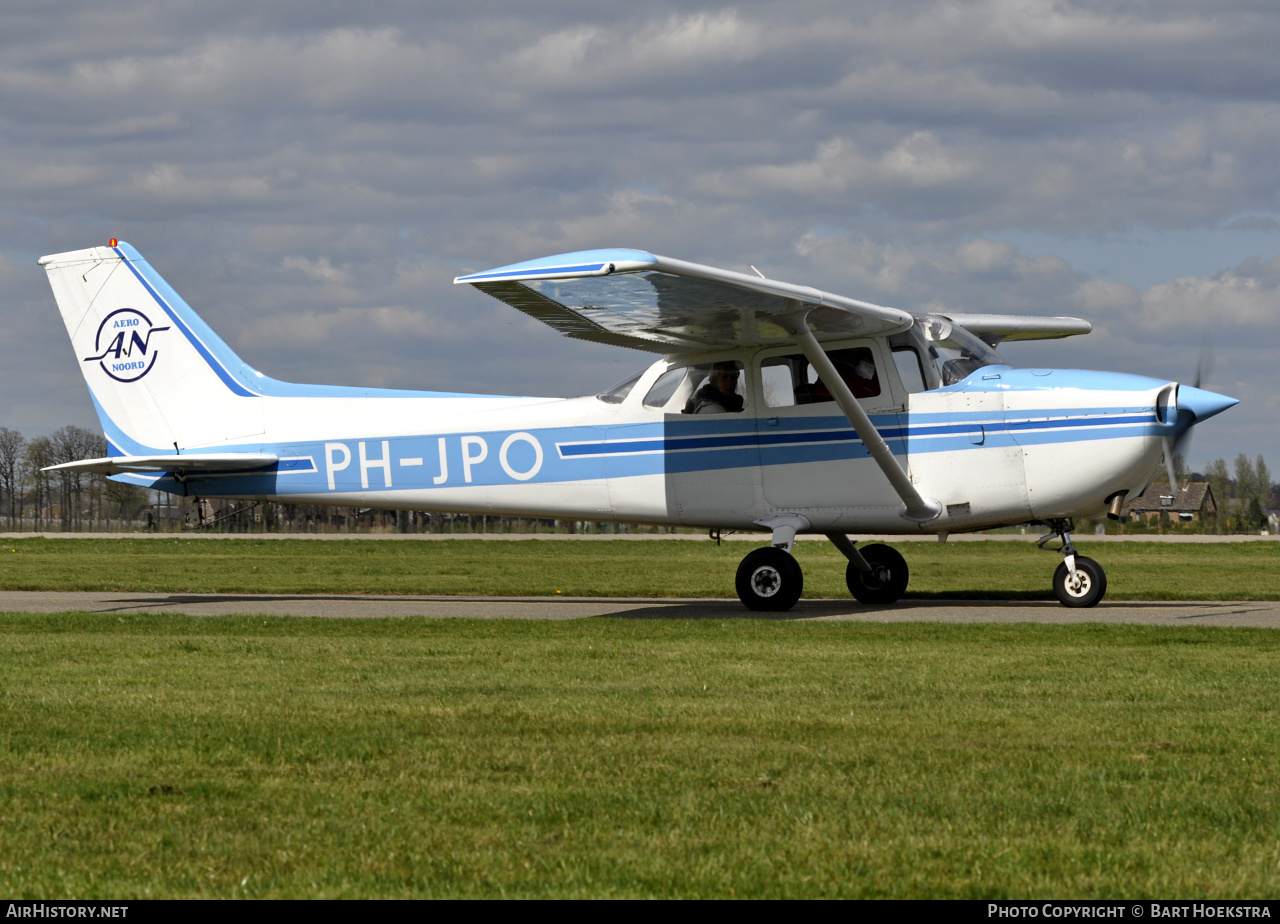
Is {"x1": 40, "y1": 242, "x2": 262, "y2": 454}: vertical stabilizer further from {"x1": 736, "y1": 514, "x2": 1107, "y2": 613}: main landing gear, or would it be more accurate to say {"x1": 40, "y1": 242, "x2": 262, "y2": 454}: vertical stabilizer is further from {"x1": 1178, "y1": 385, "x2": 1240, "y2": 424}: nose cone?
{"x1": 1178, "y1": 385, "x2": 1240, "y2": 424}: nose cone

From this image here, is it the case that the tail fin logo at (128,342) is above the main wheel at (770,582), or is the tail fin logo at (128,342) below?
above

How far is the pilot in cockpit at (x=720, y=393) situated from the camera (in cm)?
1487

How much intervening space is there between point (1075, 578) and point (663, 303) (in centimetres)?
557

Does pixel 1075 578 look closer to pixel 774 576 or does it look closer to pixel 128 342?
pixel 774 576

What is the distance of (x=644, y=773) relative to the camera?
548 cm

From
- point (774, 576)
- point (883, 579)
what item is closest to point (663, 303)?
point (774, 576)

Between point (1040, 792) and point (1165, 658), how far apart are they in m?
4.73

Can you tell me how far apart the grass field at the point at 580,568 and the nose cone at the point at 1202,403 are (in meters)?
3.77

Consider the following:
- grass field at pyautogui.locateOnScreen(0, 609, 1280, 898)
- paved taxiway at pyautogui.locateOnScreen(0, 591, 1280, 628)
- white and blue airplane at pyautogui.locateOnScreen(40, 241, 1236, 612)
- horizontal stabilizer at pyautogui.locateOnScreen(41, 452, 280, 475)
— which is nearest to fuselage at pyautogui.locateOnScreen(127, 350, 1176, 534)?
white and blue airplane at pyautogui.locateOnScreen(40, 241, 1236, 612)

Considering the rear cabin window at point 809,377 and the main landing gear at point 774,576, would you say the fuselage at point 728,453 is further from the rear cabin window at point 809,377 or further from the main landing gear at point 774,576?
the main landing gear at point 774,576

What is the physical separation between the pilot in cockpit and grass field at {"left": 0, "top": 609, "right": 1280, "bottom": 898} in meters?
5.48

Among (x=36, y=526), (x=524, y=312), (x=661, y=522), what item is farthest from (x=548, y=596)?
(x=36, y=526)

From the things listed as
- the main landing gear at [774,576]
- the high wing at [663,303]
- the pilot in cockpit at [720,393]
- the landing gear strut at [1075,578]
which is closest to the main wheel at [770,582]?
the main landing gear at [774,576]

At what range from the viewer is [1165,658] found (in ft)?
30.2
